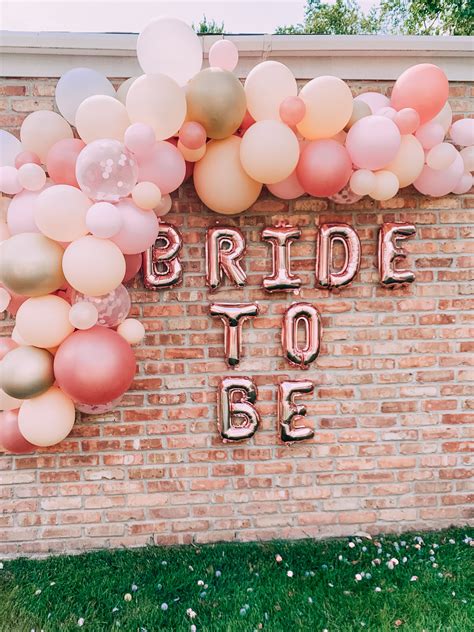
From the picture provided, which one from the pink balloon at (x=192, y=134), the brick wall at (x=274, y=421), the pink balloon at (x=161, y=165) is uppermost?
the pink balloon at (x=192, y=134)

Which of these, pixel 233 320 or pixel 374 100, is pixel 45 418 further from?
pixel 374 100

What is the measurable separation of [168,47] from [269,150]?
1.90 feet

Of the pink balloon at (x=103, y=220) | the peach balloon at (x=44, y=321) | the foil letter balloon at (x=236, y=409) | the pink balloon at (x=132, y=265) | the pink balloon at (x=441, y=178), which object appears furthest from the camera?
the foil letter balloon at (x=236, y=409)

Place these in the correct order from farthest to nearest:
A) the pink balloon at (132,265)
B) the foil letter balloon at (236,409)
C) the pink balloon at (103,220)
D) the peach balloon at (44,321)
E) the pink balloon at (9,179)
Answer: the foil letter balloon at (236,409) → the pink balloon at (132,265) → the pink balloon at (9,179) → the peach balloon at (44,321) → the pink balloon at (103,220)

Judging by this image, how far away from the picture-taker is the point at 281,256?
2453 millimetres

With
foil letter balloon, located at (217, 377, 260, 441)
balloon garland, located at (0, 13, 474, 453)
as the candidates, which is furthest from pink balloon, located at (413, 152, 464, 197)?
foil letter balloon, located at (217, 377, 260, 441)

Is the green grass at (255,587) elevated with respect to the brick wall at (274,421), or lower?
lower

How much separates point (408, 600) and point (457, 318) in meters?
1.33

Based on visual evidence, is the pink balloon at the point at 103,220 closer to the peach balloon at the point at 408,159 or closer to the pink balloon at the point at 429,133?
the peach balloon at the point at 408,159

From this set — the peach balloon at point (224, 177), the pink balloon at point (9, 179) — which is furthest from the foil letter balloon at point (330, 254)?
the pink balloon at point (9, 179)

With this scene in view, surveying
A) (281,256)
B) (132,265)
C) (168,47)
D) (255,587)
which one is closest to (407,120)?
(281,256)

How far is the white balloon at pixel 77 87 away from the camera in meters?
2.13

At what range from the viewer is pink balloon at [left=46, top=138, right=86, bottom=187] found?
81.3 inches

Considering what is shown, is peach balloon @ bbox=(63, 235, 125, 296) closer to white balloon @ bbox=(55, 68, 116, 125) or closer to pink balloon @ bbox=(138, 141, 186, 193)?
pink balloon @ bbox=(138, 141, 186, 193)
